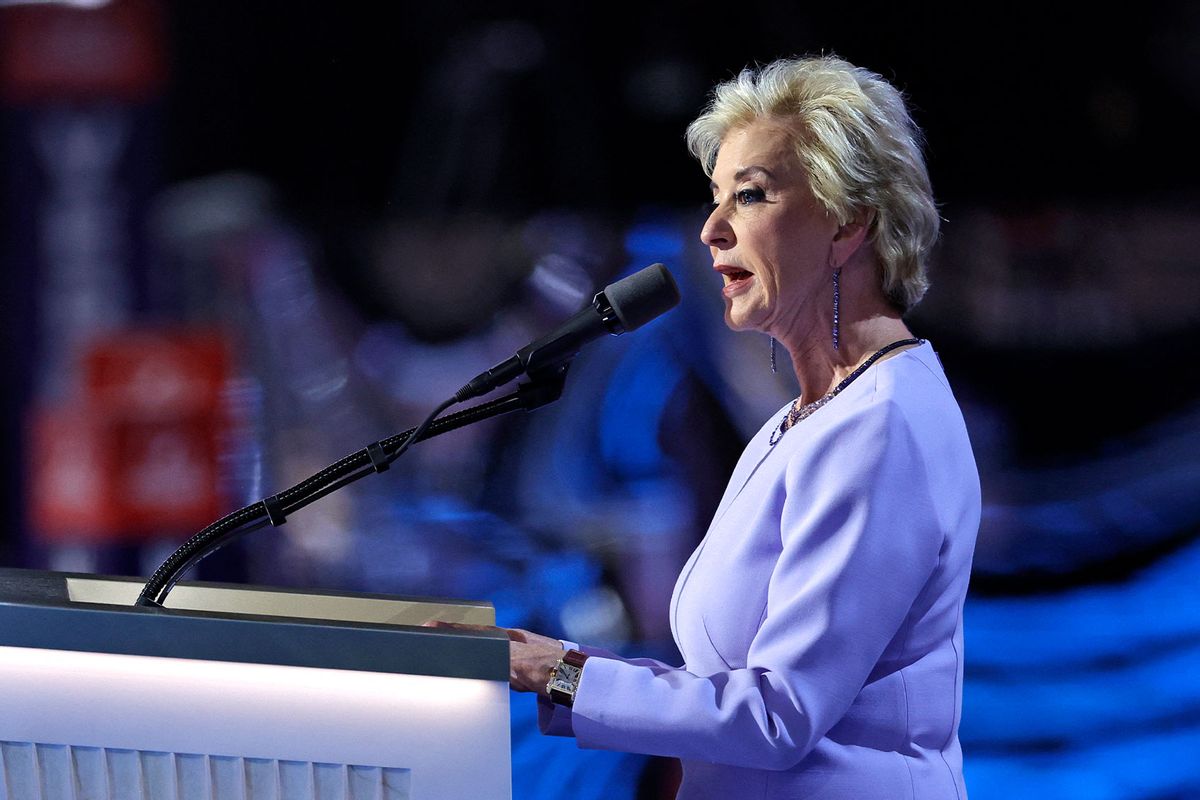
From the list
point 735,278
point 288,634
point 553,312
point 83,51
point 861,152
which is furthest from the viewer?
point 83,51

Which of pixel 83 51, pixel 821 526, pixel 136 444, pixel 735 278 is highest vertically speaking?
pixel 83 51

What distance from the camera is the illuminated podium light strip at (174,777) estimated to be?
113cm

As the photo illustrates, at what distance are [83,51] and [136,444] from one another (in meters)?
1.07

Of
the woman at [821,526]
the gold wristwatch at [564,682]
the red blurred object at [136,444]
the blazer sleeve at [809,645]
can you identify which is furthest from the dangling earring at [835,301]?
the red blurred object at [136,444]

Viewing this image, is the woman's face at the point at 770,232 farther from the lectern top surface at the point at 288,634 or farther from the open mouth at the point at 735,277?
the lectern top surface at the point at 288,634

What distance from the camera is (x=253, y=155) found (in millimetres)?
2949

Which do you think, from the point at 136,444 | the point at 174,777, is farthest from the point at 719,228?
the point at 136,444

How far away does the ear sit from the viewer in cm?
149

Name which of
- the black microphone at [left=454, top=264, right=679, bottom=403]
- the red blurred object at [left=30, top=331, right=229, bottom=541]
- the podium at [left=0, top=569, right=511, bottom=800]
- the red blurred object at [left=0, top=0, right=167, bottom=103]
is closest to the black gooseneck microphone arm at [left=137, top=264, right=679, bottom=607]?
the black microphone at [left=454, top=264, right=679, bottom=403]

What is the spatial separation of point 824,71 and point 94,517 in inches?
97.5

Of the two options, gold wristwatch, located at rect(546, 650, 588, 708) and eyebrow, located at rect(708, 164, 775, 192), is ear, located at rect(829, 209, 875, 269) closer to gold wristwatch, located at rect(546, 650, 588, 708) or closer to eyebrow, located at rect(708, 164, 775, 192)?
eyebrow, located at rect(708, 164, 775, 192)

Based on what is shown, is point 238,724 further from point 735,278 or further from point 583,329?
point 735,278

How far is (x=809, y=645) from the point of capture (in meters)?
1.23

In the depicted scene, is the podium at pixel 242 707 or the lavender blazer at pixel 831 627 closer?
the podium at pixel 242 707
